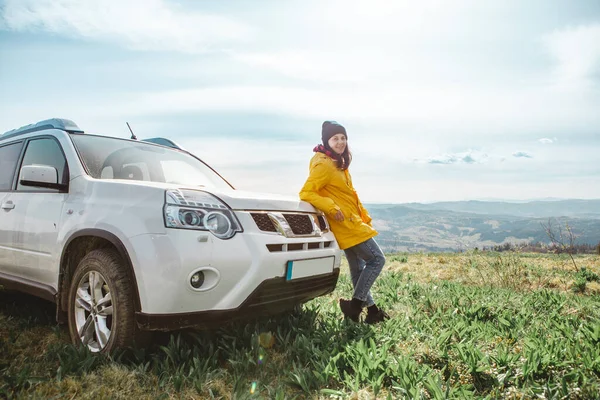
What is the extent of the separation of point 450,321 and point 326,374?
5.16ft

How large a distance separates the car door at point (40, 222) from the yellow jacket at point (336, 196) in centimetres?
201

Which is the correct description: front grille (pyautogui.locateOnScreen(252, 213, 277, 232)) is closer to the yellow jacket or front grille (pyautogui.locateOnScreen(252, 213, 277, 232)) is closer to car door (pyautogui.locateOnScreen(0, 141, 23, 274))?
the yellow jacket

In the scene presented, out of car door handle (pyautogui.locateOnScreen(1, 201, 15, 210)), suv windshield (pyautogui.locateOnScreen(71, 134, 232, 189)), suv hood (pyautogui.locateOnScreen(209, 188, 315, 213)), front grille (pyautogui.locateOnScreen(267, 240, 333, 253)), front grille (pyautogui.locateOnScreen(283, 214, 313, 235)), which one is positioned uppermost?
suv windshield (pyautogui.locateOnScreen(71, 134, 232, 189))

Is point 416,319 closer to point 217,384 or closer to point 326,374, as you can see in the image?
point 326,374

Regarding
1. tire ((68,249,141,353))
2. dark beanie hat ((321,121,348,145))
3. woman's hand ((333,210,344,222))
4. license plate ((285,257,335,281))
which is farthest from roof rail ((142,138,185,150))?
license plate ((285,257,335,281))

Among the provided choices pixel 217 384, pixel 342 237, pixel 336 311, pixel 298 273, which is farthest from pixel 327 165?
pixel 217 384

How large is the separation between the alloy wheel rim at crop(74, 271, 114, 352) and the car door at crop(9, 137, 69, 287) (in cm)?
39

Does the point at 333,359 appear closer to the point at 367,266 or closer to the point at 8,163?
the point at 367,266

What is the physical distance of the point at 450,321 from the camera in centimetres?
349

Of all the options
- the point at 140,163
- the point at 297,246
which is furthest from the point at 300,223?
the point at 140,163

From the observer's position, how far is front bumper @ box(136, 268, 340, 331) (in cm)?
236

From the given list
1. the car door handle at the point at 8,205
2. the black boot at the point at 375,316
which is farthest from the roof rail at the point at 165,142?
the black boot at the point at 375,316

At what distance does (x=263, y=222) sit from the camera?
2727 mm

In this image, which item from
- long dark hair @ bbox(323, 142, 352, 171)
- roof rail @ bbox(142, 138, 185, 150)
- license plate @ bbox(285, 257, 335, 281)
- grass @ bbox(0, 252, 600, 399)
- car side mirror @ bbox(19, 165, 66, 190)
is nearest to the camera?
grass @ bbox(0, 252, 600, 399)
